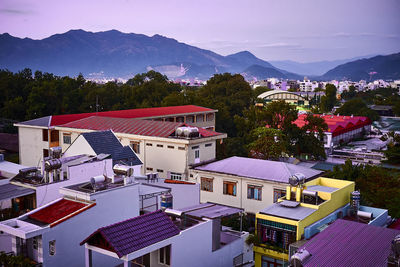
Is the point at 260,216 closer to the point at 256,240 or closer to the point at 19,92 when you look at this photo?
the point at 256,240

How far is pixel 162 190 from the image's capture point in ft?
65.9

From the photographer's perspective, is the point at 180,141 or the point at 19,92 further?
the point at 19,92

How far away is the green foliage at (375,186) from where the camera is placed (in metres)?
25.9

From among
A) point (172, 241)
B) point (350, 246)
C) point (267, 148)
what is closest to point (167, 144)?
point (267, 148)

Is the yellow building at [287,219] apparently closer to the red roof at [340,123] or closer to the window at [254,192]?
the window at [254,192]

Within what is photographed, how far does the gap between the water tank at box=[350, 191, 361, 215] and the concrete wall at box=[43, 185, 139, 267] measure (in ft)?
38.0

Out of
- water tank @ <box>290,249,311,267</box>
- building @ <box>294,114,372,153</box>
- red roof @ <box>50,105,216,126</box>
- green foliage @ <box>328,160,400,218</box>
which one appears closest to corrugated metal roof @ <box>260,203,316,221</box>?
water tank @ <box>290,249,311,267</box>

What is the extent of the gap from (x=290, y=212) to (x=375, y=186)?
1279 cm

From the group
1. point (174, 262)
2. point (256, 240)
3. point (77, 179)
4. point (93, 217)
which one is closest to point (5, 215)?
point (77, 179)

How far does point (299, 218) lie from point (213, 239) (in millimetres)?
4038

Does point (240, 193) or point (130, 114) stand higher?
point (130, 114)

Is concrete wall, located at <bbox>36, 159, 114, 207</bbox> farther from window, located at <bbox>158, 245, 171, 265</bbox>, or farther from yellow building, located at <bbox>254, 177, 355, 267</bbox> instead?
yellow building, located at <bbox>254, 177, 355, 267</bbox>

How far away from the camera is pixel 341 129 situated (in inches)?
2483

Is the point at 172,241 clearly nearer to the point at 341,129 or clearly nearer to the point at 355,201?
the point at 355,201
